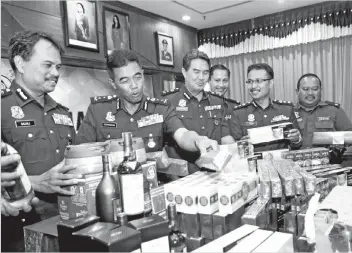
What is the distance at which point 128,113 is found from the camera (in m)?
2.45

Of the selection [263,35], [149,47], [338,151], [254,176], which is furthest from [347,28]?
[254,176]

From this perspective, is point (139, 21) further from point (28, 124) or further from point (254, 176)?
point (254, 176)

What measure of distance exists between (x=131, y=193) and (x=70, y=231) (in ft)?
0.78

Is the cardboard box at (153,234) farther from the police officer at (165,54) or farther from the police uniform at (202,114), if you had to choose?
the police officer at (165,54)

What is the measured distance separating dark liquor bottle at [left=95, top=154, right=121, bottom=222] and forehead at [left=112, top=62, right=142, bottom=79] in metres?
1.21

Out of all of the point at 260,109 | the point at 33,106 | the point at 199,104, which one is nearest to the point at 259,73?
the point at 260,109

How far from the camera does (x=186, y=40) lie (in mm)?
6387

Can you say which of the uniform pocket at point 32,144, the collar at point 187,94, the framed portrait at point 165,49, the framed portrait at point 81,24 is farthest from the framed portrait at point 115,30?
the uniform pocket at point 32,144

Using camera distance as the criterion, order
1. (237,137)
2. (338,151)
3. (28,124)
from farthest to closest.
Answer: (237,137) < (338,151) < (28,124)

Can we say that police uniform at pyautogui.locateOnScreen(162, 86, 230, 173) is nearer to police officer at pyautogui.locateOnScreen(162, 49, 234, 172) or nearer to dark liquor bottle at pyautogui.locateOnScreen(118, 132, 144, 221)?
police officer at pyautogui.locateOnScreen(162, 49, 234, 172)

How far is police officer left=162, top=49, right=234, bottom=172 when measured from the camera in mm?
3037

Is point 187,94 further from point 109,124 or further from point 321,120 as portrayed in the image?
point 321,120

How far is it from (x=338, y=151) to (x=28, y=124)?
7.38 feet

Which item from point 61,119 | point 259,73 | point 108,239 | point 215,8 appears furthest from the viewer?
point 215,8
